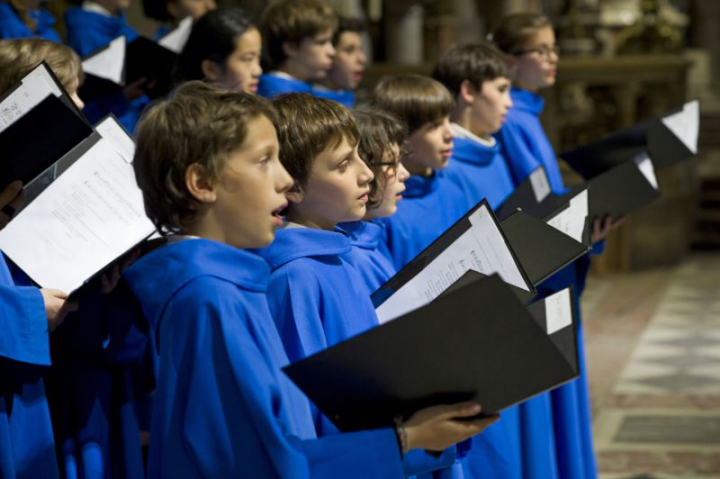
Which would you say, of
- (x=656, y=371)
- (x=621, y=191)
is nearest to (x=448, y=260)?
(x=621, y=191)

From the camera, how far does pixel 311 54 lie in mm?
4945

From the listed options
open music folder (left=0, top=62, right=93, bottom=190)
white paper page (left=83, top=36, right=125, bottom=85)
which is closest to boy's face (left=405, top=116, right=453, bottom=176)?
white paper page (left=83, top=36, right=125, bottom=85)

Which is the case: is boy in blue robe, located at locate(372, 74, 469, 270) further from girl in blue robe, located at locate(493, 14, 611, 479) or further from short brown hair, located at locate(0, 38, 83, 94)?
short brown hair, located at locate(0, 38, 83, 94)

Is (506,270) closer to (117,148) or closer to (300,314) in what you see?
(300,314)

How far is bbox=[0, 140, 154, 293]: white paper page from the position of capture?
2561mm

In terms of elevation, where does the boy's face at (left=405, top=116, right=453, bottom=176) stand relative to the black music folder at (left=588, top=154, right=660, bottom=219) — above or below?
above

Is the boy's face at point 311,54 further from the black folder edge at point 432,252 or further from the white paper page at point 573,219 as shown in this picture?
the black folder edge at point 432,252

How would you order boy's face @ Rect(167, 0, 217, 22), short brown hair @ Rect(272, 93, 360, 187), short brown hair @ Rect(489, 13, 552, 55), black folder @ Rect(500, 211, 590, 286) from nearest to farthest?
1. short brown hair @ Rect(272, 93, 360, 187)
2. black folder @ Rect(500, 211, 590, 286)
3. short brown hair @ Rect(489, 13, 552, 55)
4. boy's face @ Rect(167, 0, 217, 22)

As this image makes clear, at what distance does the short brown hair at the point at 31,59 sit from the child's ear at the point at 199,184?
3.15 ft

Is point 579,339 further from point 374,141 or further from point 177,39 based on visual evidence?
point 177,39

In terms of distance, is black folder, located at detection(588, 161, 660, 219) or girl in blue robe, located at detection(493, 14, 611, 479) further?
girl in blue robe, located at detection(493, 14, 611, 479)

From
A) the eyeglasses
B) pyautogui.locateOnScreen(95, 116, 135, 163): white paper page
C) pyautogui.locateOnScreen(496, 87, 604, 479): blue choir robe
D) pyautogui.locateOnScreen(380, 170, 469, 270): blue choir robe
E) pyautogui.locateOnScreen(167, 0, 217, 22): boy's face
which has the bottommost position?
pyautogui.locateOnScreen(496, 87, 604, 479): blue choir robe

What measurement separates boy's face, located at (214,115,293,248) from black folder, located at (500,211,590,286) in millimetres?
818

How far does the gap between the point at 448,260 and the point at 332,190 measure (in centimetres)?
Answer: 26
